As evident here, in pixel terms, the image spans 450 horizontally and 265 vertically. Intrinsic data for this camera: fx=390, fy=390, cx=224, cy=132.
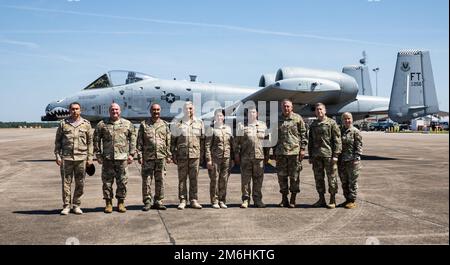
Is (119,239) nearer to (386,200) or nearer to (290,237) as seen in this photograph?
(290,237)

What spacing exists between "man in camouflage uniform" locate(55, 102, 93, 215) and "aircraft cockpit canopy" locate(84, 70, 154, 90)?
29.6 feet

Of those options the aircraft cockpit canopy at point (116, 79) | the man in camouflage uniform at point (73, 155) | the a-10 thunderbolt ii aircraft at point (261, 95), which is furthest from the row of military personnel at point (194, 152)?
the aircraft cockpit canopy at point (116, 79)

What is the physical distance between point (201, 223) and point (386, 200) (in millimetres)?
3675

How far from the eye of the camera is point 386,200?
7129 mm

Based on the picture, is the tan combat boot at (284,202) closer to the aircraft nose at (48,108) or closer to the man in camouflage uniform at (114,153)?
the man in camouflage uniform at (114,153)

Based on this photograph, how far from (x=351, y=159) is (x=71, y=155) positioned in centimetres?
465

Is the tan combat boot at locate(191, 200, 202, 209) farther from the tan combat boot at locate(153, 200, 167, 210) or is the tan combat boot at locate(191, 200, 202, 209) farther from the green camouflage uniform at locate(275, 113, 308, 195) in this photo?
the green camouflage uniform at locate(275, 113, 308, 195)

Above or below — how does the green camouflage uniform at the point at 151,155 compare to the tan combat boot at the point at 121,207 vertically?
above

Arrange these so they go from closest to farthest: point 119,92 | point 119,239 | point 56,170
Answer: point 119,239, point 56,170, point 119,92

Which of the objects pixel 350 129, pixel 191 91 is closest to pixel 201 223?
pixel 350 129

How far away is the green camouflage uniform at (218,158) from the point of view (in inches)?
265

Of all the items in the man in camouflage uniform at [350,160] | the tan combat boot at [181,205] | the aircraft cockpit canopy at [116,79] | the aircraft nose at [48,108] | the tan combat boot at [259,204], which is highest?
the aircraft cockpit canopy at [116,79]

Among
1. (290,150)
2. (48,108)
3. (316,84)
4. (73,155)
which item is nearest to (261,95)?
(316,84)

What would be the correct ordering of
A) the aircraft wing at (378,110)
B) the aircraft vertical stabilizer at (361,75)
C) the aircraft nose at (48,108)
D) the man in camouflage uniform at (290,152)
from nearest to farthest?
the man in camouflage uniform at (290,152) → the aircraft nose at (48,108) → the aircraft wing at (378,110) → the aircraft vertical stabilizer at (361,75)
